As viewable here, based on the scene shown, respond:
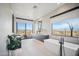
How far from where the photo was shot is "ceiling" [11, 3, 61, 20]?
2.14 metres

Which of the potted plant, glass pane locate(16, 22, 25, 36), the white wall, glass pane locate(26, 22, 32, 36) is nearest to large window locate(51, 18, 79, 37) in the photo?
glass pane locate(26, 22, 32, 36)

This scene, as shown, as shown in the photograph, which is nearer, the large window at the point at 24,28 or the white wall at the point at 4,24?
the white wall at the point at 4,24

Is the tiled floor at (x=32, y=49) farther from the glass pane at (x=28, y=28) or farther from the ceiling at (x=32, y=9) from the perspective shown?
the ceiling at (x=32, y=9)

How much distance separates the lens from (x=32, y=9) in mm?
2197

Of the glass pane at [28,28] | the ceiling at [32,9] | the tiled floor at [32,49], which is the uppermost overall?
the ceiling at [32,9]

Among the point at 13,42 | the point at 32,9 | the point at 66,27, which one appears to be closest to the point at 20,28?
the point at 13,42

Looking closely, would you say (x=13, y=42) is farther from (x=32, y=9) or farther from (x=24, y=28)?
(x=32, y=9)

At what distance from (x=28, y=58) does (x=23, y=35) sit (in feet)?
1.67

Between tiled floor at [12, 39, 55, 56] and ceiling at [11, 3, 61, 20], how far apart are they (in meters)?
0.55

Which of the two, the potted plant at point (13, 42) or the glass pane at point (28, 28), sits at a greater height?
the glass pane at point (28, 28)

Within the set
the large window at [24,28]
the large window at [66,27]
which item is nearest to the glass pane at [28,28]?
the large window at [24,28]

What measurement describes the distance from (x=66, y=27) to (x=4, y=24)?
1.33 metres

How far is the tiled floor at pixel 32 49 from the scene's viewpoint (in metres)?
2.15

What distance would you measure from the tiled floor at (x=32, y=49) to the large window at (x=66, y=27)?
0.43 m
